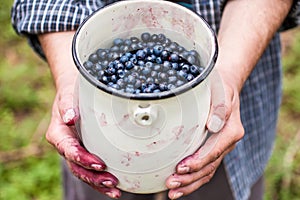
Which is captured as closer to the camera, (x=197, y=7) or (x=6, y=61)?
(x=197, y=7)

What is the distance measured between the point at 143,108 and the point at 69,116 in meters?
0.16

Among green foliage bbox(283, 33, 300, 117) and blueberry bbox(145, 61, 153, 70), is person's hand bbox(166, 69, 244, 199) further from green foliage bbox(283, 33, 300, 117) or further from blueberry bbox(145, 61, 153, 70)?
green foliage bbox(283, 33, 300, 117)

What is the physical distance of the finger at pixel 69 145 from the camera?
2.68 ft

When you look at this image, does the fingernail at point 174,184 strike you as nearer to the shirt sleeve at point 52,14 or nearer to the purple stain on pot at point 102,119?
the purple stain on pot at point 102,119

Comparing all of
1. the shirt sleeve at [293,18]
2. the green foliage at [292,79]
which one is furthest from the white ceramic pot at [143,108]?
the green foliage at [292,79]

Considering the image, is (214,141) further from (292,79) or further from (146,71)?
(292,79)

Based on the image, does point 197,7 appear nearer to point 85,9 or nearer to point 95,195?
point 85,9

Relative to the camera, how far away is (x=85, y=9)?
3.40 ft

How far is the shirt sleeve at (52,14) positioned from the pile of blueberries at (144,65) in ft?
0.67

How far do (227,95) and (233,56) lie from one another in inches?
5.0

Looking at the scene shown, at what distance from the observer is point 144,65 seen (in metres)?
0.78

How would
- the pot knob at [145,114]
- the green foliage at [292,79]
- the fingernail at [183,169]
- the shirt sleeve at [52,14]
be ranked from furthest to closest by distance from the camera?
the green foliage at [292,79]
the shirt sleeve at [52,14]
the fingernail at [183,169]
the pot knob at [145,114]

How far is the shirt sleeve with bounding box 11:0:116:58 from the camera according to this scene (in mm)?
1029

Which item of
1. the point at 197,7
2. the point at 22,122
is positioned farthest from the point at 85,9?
the point at 22,122
